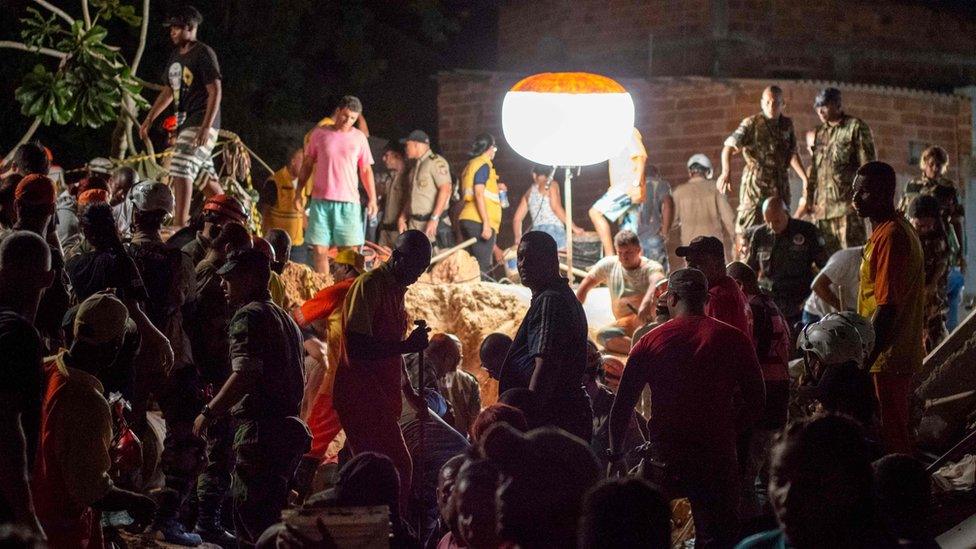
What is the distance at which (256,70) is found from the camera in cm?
1948

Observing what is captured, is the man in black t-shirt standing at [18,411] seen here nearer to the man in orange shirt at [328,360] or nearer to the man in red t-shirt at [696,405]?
the man in red t-shirt at [696,405]

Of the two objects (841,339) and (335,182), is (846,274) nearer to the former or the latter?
(841,339)

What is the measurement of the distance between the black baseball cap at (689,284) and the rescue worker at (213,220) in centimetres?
280

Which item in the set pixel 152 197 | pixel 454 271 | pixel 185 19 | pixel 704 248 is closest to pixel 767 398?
pixel 704 248

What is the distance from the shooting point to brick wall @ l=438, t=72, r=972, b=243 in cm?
1762

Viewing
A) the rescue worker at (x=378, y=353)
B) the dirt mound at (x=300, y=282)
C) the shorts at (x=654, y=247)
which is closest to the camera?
the rescue worker at (x=378, y=353)

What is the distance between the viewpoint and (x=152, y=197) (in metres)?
7.67

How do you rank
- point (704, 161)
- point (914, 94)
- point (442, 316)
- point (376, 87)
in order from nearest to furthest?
point (442, 316)
point (704, 161)
point (914, 94)
point (376, 87)

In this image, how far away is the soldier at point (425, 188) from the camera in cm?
1477

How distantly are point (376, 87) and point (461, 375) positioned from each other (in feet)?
49.3

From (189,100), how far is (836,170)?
5.32m

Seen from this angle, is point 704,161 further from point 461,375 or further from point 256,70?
point 256,70

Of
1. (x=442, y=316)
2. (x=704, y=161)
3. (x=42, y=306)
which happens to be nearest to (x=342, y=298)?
(x=42, y=306)

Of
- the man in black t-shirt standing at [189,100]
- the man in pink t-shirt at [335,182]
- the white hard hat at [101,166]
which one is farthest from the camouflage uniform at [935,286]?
the white hard hat at [101,166]
